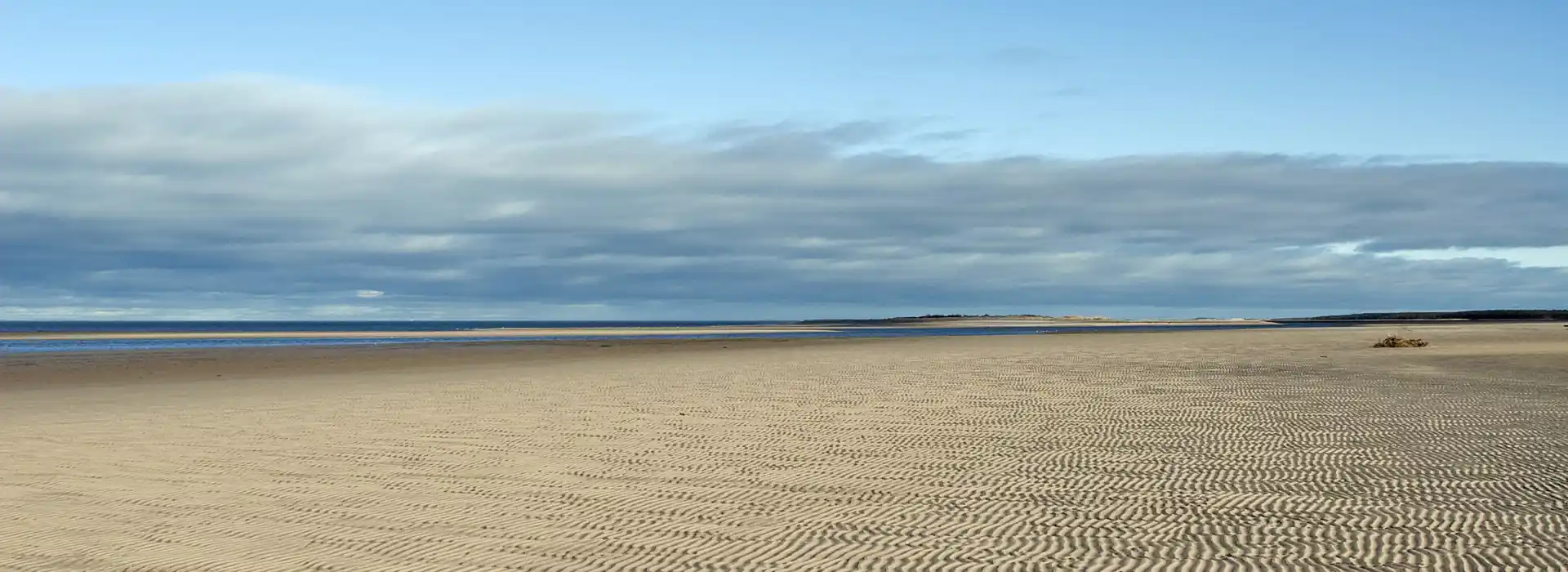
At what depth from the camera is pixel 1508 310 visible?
6033 inches

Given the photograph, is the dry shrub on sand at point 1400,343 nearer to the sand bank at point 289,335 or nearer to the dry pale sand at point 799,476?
the dry pale sand at point 799,476

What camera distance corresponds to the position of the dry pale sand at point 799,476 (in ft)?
23.0

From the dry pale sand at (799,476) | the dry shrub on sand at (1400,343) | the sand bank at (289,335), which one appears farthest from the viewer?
the sand bank at (289,335)

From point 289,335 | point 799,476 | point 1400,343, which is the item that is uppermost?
point 289,335

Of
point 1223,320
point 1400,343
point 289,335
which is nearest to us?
point 1400,343

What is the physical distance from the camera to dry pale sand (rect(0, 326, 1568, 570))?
7008 mm

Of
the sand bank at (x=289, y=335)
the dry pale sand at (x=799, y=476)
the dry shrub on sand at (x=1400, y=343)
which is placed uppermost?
the sand bank at (x=289, y=335)

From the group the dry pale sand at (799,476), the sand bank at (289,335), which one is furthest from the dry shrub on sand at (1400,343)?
the sand bank at (289,335)

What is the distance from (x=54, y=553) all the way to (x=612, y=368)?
67.3 ft

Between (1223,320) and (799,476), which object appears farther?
(1223,320)

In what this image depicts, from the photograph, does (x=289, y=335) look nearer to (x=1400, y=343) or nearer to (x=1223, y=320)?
(x=1400, y=343)

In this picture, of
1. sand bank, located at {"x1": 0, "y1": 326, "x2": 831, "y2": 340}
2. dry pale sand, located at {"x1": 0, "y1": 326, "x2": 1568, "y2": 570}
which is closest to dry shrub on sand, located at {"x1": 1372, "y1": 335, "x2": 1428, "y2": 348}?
dry pale sand, located at {"x1": 0, "y1": 326, "x2": 1568, "y2": 570}

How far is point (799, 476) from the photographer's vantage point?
997cm

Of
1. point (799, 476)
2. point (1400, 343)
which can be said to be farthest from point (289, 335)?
point (799, 476)
